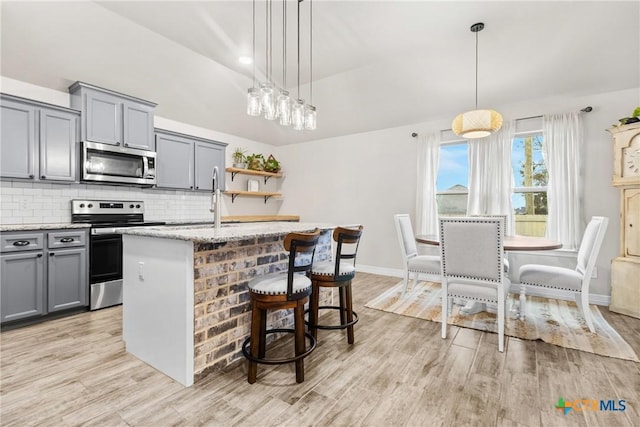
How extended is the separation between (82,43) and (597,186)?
5.98m

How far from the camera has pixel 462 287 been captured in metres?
2.58

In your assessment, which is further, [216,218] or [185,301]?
[216,218]

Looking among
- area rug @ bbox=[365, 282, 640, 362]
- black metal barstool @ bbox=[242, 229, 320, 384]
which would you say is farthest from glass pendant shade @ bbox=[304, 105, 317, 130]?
area rug @ bbox=[365, 282, 640, 362]

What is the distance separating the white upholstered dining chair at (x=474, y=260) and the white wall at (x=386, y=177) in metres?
2.02

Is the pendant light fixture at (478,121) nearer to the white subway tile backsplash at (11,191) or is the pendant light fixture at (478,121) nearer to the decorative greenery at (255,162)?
the decorative greenery at (255,162)

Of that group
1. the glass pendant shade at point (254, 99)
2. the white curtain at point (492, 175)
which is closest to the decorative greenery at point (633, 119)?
the white curtain at point (492, 175)

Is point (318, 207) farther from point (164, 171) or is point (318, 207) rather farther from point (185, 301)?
point (185, 301)

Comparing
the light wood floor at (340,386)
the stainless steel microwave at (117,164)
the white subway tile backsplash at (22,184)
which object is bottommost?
the light wood floor at (340,386)

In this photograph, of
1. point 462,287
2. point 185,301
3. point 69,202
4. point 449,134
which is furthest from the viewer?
point 449,134

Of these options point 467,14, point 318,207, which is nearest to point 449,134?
point 467,14

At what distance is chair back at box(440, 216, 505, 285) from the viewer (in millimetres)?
2402

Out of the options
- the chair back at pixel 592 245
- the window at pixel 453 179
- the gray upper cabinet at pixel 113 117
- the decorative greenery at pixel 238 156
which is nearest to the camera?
the chair back at pixel 592 245

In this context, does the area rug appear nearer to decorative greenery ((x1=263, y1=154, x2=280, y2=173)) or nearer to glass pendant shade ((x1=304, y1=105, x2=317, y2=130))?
glass pendant shade ((x1=304, y1=105, x2=317, y2=130))

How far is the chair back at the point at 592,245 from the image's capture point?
2.67 m
